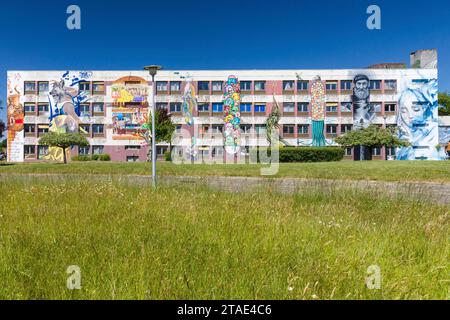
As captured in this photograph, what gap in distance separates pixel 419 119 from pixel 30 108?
246 feet

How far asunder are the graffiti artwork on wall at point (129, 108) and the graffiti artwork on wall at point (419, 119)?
4937 centimetres

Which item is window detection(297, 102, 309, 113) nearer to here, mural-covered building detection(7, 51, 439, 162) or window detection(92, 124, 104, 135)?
mural-covered building detection(7, 51, 439, 162)

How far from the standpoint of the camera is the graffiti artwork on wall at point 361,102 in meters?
56.3

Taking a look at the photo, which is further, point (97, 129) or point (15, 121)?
point (97, 129)

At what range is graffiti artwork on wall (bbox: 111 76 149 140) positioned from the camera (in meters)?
56.6

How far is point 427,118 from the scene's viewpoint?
185ft

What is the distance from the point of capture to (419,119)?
56.1 metres

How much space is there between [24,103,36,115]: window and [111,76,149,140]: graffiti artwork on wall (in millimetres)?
15489

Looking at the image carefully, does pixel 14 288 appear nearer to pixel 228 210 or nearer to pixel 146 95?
pixel 228 210

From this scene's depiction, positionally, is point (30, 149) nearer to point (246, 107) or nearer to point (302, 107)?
point (246, 107)

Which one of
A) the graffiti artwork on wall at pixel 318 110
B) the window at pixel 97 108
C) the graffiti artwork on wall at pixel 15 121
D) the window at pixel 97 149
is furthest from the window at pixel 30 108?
the graffiti artwork on wall at pixel 318 110

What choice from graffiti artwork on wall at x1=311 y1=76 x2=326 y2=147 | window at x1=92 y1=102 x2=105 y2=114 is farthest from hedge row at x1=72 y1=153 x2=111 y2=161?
graffiti artwork on wall at x1=311 y1=76 x2=326 y2=147

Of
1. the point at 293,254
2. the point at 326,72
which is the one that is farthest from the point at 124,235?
the point at 326,72

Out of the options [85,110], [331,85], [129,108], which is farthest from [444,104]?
[85,110]
